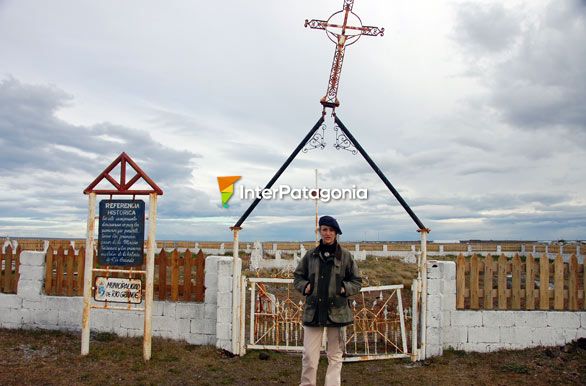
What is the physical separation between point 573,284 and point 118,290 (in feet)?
26.6

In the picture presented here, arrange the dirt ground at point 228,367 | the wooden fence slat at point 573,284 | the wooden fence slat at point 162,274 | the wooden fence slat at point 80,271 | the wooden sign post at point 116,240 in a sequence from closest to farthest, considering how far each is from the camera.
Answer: the dirt ground at point 228,367
the wooden sign post at point 116,240
the wooden fence slat at point 573,284
the wooden fence slat at point 162,274
the wooden fence slat at point 80,271

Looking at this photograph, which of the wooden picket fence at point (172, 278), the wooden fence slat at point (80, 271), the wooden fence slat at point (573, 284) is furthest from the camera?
the wooden fence slat at point (80, 271)

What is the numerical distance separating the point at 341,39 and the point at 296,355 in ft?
18.5

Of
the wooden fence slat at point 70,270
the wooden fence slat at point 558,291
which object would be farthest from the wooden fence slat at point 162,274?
the wooden fence slat at point 558,291

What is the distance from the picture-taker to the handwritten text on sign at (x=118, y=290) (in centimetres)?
813

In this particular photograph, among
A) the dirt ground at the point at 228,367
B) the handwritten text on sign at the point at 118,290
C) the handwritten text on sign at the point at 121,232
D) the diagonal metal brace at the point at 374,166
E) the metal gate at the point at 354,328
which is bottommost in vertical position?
the dirt ground at the point at 228,367

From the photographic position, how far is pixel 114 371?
718 centimetres

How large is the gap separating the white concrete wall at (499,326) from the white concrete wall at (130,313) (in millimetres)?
3792

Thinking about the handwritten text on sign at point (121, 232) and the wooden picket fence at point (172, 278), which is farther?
the wooden picket fence at point (172, 278)

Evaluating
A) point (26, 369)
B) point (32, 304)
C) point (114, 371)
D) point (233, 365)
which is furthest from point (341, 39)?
point (32, 304)

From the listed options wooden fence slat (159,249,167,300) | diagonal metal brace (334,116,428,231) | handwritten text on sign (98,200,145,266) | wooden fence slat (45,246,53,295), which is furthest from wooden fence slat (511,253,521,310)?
wooden fence slat (45,246,53,295)

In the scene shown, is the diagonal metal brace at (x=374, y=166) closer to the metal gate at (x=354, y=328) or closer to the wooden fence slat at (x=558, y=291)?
the metal gate at (x=354, y=328)

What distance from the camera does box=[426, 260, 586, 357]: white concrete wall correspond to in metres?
8.34

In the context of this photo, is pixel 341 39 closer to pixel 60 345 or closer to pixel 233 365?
pixel 233 365
